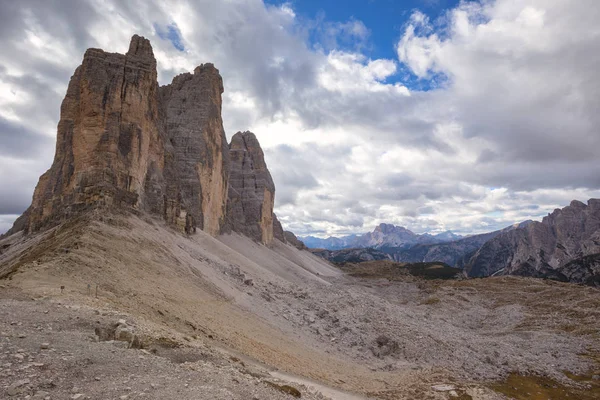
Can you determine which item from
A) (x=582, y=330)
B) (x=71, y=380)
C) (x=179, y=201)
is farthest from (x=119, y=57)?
(x=582, y=330)

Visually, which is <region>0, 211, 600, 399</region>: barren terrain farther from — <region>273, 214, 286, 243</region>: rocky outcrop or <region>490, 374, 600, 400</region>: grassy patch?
<region>273, 214, 286, 243</region>: rocky outcrop

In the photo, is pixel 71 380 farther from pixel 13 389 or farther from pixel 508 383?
pixel 508 383

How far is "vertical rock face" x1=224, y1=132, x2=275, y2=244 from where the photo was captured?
82938 mm

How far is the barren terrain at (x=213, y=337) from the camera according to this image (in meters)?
8.46

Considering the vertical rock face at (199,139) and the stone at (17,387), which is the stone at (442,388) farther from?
the vertical rock face at (199,139)

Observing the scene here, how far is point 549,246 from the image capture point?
147m

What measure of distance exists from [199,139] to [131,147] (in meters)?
21.2

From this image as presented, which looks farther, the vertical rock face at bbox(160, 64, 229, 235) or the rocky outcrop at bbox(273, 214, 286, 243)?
the rocky outcrop at bbox(273, 214, 286, 243)

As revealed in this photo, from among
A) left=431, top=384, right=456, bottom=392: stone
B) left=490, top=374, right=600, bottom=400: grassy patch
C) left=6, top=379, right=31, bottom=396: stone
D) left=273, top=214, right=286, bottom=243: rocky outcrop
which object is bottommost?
left=490, top=374, right=600, bottom=400: grassy patch

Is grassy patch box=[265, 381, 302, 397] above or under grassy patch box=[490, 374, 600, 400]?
above

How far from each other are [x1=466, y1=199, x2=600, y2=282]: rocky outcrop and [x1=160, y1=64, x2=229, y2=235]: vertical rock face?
101 m

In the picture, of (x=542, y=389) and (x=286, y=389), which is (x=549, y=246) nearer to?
(x=542, y=389)

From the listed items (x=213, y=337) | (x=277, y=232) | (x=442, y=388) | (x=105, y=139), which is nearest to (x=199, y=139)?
(x=105, y=139)

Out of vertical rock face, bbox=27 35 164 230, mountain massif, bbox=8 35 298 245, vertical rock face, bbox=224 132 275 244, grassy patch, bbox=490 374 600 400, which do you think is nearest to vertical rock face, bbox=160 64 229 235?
mountain massif, bbox=8 35 298 245
